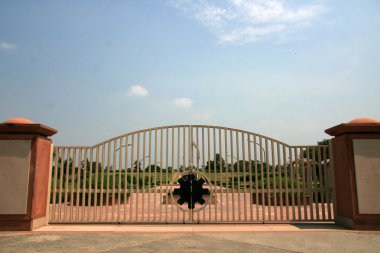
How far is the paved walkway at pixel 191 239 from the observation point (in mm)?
5074

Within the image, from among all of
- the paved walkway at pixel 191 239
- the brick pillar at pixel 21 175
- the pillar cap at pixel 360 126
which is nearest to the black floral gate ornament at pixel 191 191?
the paved walkway at pixel 191 239

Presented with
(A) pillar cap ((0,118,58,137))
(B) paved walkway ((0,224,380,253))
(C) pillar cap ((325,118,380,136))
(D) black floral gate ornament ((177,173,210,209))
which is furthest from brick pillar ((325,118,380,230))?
(A) pillar cap ((0,118,58,137))

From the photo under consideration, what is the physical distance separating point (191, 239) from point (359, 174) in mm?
3967

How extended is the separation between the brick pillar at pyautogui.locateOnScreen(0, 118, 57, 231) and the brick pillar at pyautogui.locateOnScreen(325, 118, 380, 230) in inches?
271

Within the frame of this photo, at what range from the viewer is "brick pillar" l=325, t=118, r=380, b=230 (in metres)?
6.69

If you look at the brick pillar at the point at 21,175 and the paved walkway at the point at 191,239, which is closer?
the paved walkway at the point at 191,239

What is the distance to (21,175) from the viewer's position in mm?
6824

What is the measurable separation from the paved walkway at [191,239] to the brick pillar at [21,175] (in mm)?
338

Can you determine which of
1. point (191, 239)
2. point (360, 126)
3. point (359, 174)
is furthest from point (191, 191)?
point (360, 126)

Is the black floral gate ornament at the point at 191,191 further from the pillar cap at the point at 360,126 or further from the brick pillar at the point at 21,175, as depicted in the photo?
the pillar cap at the point at 360,126

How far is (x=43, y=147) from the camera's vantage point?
7.30 m

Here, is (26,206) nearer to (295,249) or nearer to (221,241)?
(221,241)

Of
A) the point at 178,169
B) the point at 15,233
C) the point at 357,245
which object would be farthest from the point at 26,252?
the point at 357,245

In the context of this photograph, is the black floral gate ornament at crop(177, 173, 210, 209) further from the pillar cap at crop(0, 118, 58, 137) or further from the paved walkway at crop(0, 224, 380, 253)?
the pillar cap at crop(0, 118, 58, 137)
